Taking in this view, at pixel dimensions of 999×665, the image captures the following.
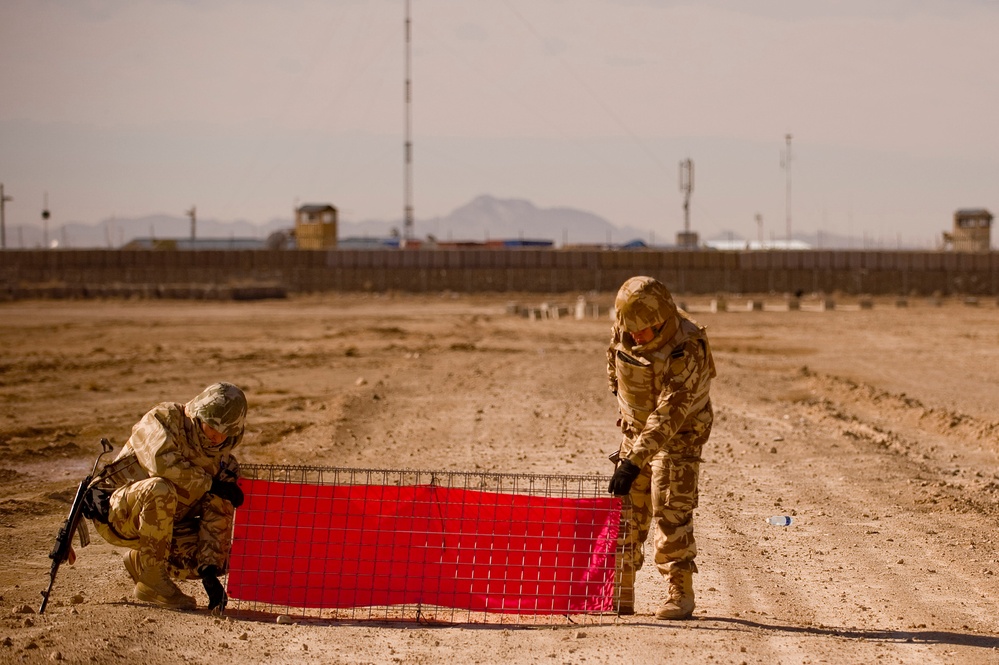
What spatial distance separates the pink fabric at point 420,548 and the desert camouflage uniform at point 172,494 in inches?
7.9

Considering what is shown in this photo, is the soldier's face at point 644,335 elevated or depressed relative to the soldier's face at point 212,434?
elevated

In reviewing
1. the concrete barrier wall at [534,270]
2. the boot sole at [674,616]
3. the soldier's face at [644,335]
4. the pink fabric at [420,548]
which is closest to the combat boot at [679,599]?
the boot sole at [674,616]

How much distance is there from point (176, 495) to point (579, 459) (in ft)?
19.2

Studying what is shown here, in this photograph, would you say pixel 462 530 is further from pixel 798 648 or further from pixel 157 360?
pixel 157 360

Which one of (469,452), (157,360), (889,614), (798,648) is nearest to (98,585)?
(798,648)

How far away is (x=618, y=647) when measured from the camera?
19.2ft

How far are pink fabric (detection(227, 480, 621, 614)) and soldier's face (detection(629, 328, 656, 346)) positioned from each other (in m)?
0.96

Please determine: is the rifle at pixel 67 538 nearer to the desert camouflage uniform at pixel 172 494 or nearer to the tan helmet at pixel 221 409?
the desert camouflage uniform at pixel 172 494

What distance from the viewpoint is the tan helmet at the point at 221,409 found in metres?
6.29

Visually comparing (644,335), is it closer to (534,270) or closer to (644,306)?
(644,306)

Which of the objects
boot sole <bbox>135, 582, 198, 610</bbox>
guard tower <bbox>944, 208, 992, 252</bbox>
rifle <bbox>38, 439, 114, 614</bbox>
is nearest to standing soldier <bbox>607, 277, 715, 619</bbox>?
boot sole <bbox>135, 582, 198, 610</bbox>

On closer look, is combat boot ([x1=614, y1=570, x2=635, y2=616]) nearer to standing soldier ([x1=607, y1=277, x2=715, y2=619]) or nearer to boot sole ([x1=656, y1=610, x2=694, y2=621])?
standing soldier ([x1=607, y1=277, x2=715, y2=619])

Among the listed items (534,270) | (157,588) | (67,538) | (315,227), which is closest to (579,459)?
(157,588)

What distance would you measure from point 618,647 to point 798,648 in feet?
2.89
